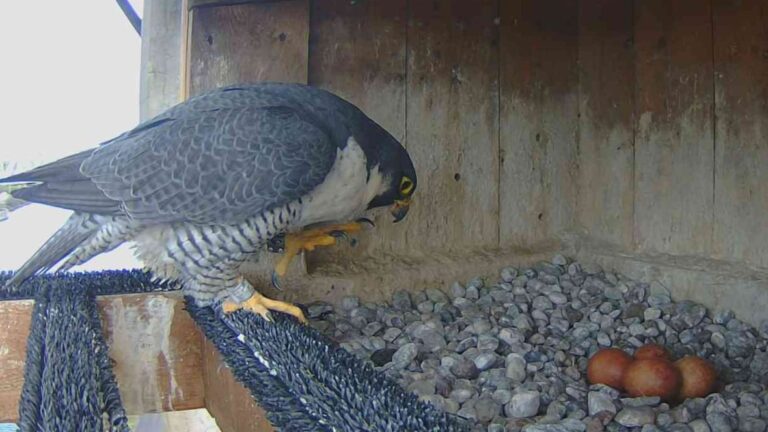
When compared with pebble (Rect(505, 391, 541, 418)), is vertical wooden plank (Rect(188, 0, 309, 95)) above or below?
above

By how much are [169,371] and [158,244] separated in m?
0.42

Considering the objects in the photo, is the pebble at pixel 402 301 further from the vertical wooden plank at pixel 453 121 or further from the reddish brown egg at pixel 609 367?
the reddish brown egg at pixel 609 367

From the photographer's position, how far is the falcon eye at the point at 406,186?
95.0 inches

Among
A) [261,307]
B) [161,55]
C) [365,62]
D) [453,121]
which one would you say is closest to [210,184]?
[261,307]

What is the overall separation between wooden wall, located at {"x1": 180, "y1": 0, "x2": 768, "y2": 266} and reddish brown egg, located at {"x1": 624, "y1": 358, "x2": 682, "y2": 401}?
790 mm

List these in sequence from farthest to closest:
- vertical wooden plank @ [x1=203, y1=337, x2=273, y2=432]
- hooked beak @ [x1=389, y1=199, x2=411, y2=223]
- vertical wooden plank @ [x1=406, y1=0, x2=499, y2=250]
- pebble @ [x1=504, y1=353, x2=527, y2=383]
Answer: vertical wooden plank @ [x1=406, y1=0, x2=499, y2=250]
hooked beak @ [x1=389, y1=199, x2=411, y2=223]
pebble @ [x1=504, y1=353, x2=527, y2=383]
vertical wooden plank @ [x1=203, y1=337, x2=273, y2=432]

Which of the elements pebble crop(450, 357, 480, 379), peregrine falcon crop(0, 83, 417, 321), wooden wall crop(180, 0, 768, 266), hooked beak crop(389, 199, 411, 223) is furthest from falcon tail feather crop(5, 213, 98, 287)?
pebble crop(450, 357, 480, 379)

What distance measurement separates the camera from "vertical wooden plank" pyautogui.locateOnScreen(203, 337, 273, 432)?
1.60 m

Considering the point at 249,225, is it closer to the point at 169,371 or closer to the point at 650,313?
the point at 169,371

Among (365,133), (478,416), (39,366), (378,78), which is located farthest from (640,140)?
(39,366)

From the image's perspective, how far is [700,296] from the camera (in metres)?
2.59

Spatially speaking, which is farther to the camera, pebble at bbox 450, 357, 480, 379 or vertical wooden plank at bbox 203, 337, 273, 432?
pebble at bbox 450, 357, 480, 379

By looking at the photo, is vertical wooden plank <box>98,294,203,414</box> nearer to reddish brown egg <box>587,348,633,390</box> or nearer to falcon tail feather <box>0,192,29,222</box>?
falcon tail feather <box>0,192,29,222</box>

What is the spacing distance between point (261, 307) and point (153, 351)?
0.39 meters
